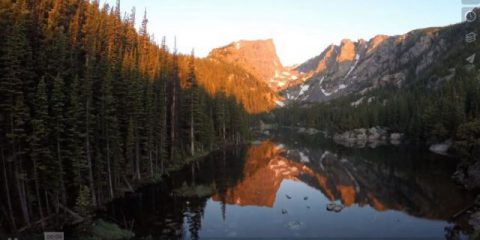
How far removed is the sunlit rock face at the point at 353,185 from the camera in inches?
1847

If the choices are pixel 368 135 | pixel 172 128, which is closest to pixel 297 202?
pixel 172 128

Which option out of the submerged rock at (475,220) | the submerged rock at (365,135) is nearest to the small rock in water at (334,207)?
the submerged rock at (475,220)

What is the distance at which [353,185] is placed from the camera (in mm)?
60312

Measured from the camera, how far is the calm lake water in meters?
36.5

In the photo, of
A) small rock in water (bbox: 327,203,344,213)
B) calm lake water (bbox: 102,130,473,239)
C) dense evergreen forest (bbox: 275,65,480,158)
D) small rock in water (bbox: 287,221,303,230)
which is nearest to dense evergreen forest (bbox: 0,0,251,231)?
calm lake water (bbox: 102,130,473,239)

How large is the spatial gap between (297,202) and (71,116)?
97.8 ft

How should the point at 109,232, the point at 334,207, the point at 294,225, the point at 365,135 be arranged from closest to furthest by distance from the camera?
the point at 109,232, the point at 294,225, the point at 334,207, the point at 365,135

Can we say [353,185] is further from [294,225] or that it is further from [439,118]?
[439,118]

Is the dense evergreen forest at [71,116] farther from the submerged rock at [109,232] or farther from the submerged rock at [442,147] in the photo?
the submerged rock at [442,147]

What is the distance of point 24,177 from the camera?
104 feet

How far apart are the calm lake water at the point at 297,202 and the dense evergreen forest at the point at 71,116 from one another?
4929mm

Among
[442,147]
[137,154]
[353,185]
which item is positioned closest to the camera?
[137,154]

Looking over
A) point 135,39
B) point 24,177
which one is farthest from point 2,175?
point 135,39

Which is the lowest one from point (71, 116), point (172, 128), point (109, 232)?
point (109, 232)
